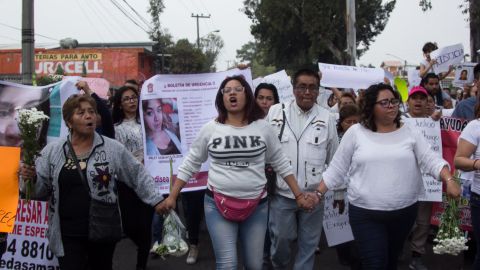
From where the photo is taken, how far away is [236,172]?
3980 mm

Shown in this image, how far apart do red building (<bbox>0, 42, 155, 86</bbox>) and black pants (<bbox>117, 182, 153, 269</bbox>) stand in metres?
37.3

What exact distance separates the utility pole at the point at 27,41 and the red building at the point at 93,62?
34706 millimetres

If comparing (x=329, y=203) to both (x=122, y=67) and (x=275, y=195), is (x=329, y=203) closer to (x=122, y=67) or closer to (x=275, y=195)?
(x=275, y=195)

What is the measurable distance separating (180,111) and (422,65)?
4558 millimetres

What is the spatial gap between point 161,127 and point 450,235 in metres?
2.96

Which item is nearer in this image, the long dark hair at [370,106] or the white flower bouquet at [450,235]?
the long dark hair at [370,106]

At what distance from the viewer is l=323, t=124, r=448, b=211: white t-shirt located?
389 centimetres

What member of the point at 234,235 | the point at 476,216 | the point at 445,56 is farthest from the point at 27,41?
the point at 445,56

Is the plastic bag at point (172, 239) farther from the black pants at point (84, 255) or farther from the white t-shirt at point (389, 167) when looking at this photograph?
the white t-shirt at point (389, 167)

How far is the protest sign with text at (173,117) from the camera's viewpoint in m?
5.79

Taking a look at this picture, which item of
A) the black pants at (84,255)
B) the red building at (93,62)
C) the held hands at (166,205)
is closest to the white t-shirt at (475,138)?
the held hands at (166,205)

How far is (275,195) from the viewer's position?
4.57 m

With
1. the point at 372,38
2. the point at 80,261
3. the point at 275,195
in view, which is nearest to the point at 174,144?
the point at 275,195

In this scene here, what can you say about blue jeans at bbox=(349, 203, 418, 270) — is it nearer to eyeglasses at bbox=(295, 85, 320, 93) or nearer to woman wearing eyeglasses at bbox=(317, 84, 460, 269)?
woman wearing eyeglasses at bbox=(317, 84, 460, 269)
